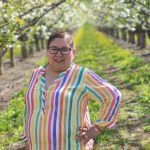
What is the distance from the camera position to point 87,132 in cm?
333

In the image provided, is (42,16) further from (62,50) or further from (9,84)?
(62,50)

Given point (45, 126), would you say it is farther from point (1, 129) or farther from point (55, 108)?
point (1, 129)

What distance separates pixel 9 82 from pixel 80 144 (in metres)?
15.6

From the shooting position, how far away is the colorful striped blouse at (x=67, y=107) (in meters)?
3.33

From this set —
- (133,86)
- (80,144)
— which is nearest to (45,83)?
(80,144)

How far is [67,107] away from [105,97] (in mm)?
325

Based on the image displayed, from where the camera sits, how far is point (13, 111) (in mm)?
11188

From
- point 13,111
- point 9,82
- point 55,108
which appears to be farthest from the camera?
point 9,82

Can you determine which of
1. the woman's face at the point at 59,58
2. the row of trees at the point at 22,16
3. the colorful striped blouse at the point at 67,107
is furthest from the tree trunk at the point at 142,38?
the colorful striped blouse at the point at 67,107

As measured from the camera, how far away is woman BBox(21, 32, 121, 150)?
333 cm

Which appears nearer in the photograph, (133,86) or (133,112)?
(133,112)

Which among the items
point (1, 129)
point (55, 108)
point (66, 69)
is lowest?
point (1, 129)

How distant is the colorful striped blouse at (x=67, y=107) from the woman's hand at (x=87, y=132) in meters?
0.04

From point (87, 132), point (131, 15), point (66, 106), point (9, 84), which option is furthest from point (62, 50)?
point (131, 15)
